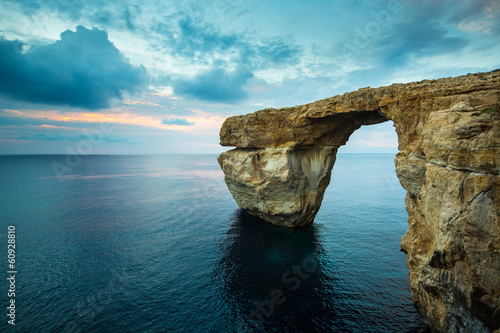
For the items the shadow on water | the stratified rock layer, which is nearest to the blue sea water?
the shadow on water

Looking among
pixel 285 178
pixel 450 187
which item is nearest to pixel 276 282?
pixel 285 178

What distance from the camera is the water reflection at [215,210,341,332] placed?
16219 millimetres

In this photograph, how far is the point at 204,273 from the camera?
22.0 metres

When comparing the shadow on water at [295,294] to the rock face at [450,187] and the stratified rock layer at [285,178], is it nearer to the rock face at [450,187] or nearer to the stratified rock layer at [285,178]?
the rock face at [450,187]

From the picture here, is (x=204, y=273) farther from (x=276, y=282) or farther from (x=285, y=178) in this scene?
(x=285, y=178)

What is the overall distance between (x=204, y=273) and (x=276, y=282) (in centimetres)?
707

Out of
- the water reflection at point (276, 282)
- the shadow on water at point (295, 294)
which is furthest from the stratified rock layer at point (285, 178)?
the shadow on water at point (295, 294)

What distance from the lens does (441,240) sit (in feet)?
35.5

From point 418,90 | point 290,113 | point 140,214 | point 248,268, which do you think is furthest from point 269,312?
point 140,214

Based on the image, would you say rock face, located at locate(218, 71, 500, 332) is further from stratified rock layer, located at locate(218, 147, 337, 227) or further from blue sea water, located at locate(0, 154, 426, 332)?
stratified rock layer, located at locate(218, 147, 337, 227)

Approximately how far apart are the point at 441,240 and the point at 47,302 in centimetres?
2704

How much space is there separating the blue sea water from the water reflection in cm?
9

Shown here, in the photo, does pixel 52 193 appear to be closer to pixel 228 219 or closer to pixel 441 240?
pixel 228 219

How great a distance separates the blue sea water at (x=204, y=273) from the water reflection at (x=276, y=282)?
9 cm
